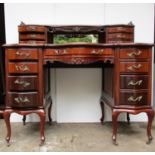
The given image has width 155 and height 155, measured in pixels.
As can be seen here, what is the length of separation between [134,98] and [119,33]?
0.77 metres

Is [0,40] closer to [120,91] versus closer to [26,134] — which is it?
[26,134]

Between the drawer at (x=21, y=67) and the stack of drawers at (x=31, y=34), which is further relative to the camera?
the stack of drawers at (x=31, y=34)

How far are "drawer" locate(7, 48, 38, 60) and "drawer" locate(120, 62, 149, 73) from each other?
2.34 feet

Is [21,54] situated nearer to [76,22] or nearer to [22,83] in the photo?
[22,83]

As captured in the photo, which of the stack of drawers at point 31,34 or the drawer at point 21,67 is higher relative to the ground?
the stack of drawers at point 31,34

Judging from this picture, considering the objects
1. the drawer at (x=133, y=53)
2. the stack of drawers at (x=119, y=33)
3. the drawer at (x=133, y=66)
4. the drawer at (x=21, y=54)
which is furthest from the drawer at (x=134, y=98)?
the drawer at (x=21, y=54)

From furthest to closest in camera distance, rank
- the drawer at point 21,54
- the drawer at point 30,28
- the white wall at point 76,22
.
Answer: the white wall at point 76,22 → the drawer at point 30,28 → the drawer at point 21,54

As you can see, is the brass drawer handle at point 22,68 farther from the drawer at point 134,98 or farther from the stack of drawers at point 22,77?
the drawer at point 134,98

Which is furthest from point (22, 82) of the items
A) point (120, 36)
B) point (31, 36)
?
point (120, 36)

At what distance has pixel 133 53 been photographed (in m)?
1.67

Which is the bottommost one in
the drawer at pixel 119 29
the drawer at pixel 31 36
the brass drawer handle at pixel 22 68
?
the brass drawer handle at pixel 22 68

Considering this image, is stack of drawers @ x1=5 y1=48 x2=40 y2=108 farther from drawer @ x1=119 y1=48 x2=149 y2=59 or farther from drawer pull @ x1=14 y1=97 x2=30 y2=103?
drawer @ x1=119 y1=48 x2=149 y2=59

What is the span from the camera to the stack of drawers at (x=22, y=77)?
5.45ft

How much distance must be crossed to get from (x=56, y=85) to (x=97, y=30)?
0.75m
